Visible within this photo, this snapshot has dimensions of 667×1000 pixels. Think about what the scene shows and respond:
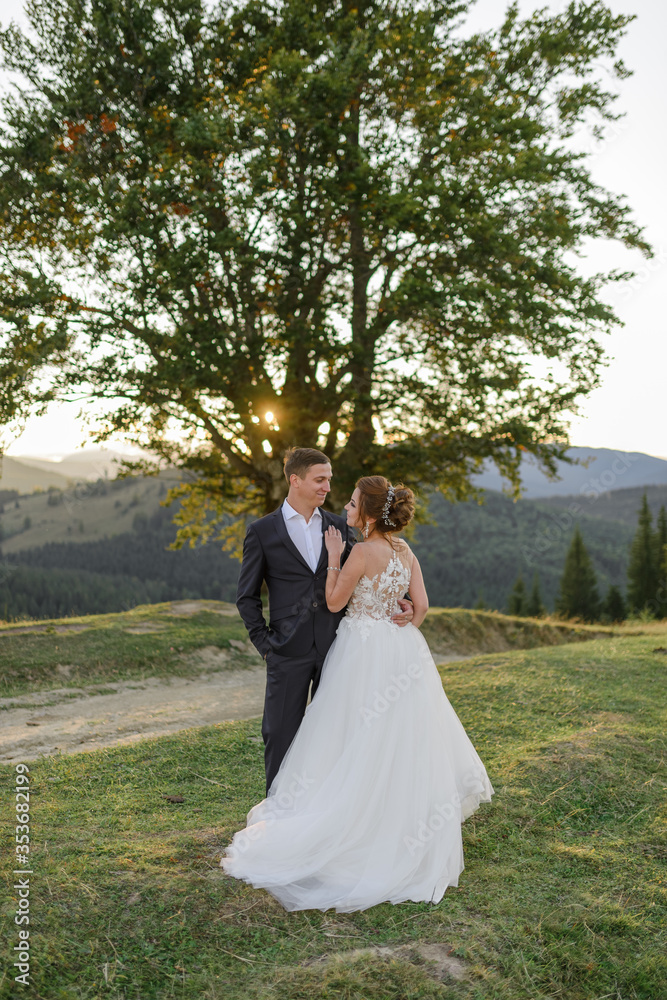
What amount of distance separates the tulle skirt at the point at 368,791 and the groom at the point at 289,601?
0.15 m

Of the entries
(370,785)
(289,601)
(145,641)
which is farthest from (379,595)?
(145,641)

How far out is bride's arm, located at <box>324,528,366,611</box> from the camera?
17.3 feet

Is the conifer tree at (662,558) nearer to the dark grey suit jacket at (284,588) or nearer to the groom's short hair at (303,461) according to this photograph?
the dark grey suit jacket at (284,588)

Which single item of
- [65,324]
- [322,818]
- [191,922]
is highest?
[65,324]

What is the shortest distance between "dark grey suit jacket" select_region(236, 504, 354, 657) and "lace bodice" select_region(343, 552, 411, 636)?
0.26m

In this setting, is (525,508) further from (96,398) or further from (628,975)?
(628,975)

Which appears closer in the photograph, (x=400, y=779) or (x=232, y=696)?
(x=400, y=779)

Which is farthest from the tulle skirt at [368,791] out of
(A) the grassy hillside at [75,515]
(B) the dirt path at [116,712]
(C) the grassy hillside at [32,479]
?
(C) the grassy hillside at [32,479]

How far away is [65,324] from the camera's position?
1452cm

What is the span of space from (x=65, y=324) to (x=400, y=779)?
12.6m

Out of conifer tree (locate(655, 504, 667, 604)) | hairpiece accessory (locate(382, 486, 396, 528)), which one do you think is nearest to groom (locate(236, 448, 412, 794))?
hairpiece accessory (locate(382, 486, 396, 528))

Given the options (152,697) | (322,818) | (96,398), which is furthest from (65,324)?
(322,818)

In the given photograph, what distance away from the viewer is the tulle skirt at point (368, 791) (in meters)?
4.71

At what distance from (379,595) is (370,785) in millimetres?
1383
